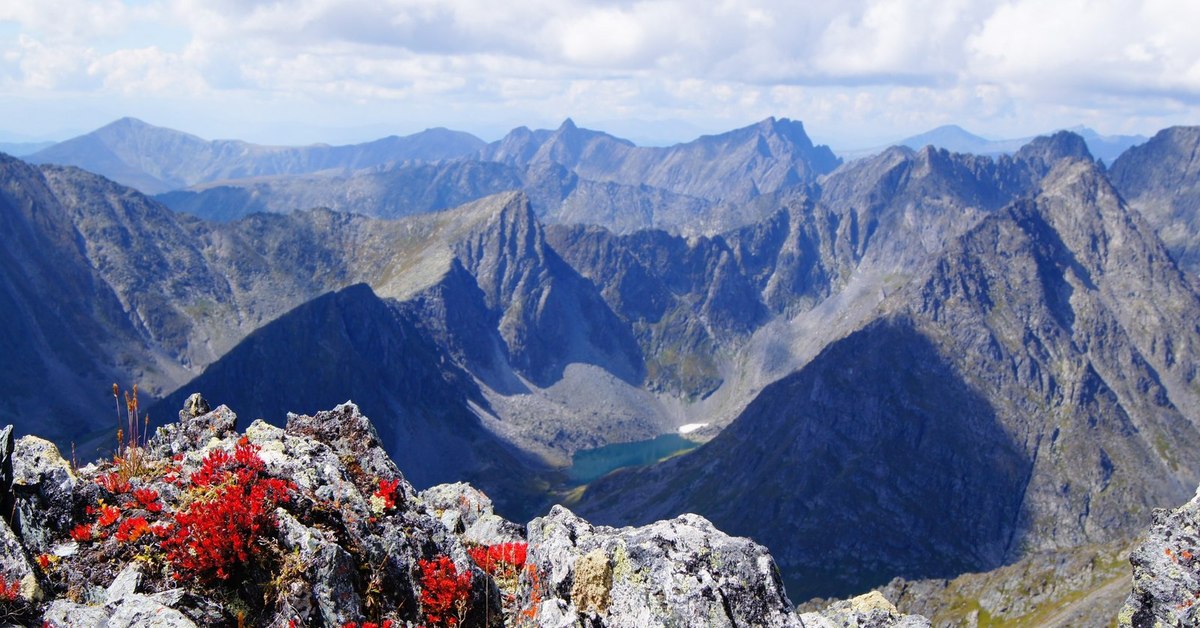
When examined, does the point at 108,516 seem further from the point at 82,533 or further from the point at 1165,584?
the point at 1165,584

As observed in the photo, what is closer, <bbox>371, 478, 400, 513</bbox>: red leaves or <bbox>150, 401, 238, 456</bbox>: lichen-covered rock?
<bbox>371, 478, 400, 513</bbox>: red leaves

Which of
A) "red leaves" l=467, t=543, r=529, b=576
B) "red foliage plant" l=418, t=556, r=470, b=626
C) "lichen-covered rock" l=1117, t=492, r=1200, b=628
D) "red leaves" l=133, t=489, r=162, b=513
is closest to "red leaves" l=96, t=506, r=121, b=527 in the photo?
"red leaves" l=133, t=489, r=162, b=513

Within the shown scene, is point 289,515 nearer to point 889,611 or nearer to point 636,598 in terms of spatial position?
point 636,598

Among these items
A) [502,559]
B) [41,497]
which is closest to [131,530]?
[41,497]

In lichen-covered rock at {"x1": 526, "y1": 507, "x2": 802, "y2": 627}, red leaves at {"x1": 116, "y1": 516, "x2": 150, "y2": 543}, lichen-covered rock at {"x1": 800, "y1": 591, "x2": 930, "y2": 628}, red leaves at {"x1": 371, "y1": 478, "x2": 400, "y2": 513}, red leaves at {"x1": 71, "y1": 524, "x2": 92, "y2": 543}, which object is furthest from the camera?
lichen-covered rock at {"x1": 800, "y1": 591, "x2": 930, "y2": 628}

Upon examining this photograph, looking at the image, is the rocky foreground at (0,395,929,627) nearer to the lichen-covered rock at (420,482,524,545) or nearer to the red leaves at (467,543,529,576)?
the red leaves at (467,543,529,576)

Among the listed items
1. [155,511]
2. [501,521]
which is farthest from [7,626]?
[501,521]
